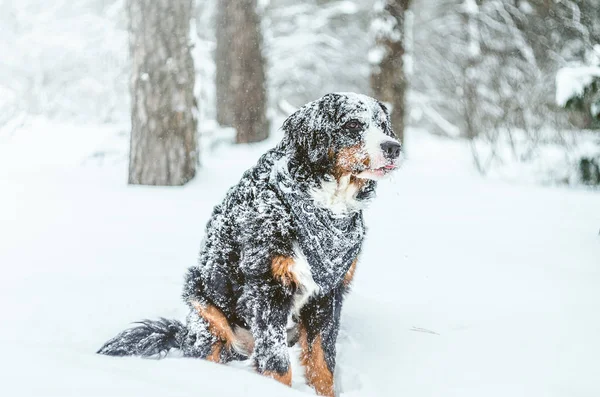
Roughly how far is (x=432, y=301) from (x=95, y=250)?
2.56 m

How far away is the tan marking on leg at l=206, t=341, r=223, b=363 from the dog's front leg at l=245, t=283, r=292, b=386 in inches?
11.6

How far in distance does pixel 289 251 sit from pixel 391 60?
21.7 ft

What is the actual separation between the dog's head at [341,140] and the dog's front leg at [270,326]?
64 cm

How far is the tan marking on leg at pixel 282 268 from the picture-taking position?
2.61 metres

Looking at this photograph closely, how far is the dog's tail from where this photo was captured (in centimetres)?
267

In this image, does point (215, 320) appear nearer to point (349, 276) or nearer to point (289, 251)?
point (289, 251)

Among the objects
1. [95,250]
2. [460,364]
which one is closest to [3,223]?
[95,250]

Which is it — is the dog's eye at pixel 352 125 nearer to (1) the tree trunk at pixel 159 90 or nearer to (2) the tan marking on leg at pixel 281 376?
(2) the tan marking on leg at pixel 281 376

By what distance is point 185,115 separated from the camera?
20.6ft

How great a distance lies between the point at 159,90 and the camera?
6141 millimetres

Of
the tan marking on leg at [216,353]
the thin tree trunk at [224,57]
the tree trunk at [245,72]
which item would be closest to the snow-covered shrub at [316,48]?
the thin tree trunk at [224,57]

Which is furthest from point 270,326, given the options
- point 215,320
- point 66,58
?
point 66,58

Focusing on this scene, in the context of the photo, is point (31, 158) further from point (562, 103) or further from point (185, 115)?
point (562, 103)

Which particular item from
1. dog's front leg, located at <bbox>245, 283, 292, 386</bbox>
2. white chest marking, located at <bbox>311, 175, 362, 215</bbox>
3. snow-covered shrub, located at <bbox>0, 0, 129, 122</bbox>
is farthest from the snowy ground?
snow-covered shrub, located at <bbox>0, 0, 129, 122</bbox>
